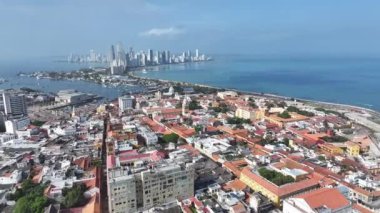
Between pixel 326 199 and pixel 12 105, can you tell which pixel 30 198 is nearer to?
pixel 326 199

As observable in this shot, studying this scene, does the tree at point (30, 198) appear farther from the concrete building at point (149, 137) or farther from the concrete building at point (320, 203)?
the concrete building at point (320, 203)

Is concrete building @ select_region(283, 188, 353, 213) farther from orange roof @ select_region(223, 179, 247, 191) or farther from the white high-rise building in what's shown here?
the white high-rise building

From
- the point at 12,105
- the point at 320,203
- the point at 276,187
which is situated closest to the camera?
the point at 320,203

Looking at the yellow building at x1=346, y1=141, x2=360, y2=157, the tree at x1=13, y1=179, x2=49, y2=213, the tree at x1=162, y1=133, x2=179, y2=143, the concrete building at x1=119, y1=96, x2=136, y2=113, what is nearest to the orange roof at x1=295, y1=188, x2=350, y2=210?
the yellow building at x1=346, y1=141, x2=360, y2=157

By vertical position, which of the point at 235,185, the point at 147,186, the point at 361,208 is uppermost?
the point at 147,186

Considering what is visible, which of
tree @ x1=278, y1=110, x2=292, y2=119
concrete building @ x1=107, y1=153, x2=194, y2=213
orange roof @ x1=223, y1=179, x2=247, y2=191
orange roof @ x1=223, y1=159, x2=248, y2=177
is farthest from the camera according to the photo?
tree @ x1=278, y1=110, x2=292, y2=119

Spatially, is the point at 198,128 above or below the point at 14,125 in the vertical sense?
above

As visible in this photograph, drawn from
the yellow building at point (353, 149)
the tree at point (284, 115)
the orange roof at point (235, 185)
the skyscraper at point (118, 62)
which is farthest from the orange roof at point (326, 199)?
the skyscraper at point (118, 62)

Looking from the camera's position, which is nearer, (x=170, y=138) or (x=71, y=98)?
(x=170, y=138)

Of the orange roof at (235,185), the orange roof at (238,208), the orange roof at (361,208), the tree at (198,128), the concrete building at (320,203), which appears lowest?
the orange roof at (235,185)

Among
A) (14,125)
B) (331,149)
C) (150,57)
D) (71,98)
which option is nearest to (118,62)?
(150,57)
